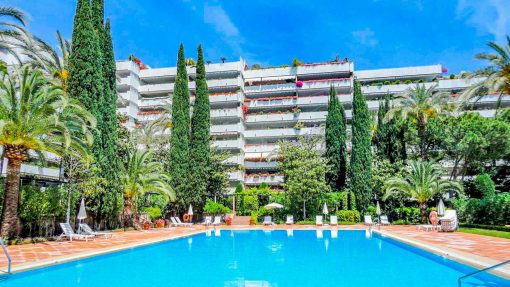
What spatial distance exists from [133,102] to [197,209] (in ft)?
89.7

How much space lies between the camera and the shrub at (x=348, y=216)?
37603mm

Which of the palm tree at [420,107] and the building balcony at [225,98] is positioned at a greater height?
the building balcony at [225,98]

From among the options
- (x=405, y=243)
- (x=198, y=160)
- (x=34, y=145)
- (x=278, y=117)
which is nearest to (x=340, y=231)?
(x=405, y=243)

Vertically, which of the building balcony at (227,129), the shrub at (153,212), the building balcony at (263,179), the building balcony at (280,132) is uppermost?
the building balcony at (227,129)

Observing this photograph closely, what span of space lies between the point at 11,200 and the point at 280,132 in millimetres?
42615

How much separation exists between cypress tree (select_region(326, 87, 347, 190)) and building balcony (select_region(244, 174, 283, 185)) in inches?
423

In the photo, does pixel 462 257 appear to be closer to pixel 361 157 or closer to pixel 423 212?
pixel 423 212

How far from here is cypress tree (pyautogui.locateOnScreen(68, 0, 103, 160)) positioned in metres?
23.2

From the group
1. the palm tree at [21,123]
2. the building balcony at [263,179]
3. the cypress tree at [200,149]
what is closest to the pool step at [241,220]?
the cypress tree at [200,149]

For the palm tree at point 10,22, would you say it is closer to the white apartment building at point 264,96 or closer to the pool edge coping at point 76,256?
the pool edge coping at point 76,256

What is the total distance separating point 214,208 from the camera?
40.3 metres

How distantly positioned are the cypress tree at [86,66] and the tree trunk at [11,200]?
20.7 feet

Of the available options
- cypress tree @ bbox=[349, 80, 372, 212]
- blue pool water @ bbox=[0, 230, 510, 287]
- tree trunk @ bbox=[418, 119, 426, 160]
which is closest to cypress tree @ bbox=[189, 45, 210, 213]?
cypress tree @ bbox=[349, 80, 372, 212]

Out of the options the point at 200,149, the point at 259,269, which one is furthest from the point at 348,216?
the point at 259,269
